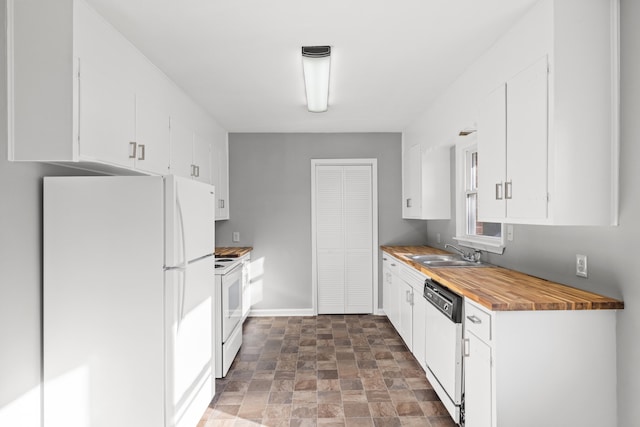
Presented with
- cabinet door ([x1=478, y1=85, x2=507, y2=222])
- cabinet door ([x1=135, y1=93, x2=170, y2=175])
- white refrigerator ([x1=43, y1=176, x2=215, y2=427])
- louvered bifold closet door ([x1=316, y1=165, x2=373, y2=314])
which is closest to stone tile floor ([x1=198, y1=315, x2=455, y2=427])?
louvered bifold closet door ([x1=316, y1=165, x2=373, y2=314])

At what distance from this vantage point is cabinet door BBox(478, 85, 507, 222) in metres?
2.25

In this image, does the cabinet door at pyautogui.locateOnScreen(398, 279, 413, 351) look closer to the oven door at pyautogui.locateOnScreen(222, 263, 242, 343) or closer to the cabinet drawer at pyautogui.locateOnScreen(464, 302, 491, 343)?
the cabinet drawer at pyautogui.locateOnScreen(464, 302, 491, 343)

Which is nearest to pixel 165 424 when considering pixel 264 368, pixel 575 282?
pixel 264 368

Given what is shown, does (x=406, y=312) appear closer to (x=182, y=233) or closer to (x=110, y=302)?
(x=182, y=233)

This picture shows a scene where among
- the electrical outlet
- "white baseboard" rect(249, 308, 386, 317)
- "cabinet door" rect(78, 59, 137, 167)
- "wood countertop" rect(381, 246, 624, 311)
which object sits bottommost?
"white baseboard" rect(249, 308, 386, 317)

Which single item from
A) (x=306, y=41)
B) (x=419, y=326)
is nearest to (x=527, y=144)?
(x=306, y=41)

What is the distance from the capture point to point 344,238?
16.5 ft

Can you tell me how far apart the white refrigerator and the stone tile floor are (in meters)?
0.76

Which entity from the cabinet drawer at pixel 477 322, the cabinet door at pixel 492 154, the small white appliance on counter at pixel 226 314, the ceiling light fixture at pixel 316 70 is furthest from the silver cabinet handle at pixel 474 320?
the small white appliance on counter at pixel 226 314

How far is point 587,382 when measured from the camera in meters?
1.83

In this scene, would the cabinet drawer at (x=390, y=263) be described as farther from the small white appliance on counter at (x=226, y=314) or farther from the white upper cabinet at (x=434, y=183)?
the small white appliance on counter at (x=226, y=314)

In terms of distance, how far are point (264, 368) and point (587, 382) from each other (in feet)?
8.05

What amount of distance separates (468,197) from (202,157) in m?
2.78

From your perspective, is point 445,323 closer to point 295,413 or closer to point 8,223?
point 295,413
